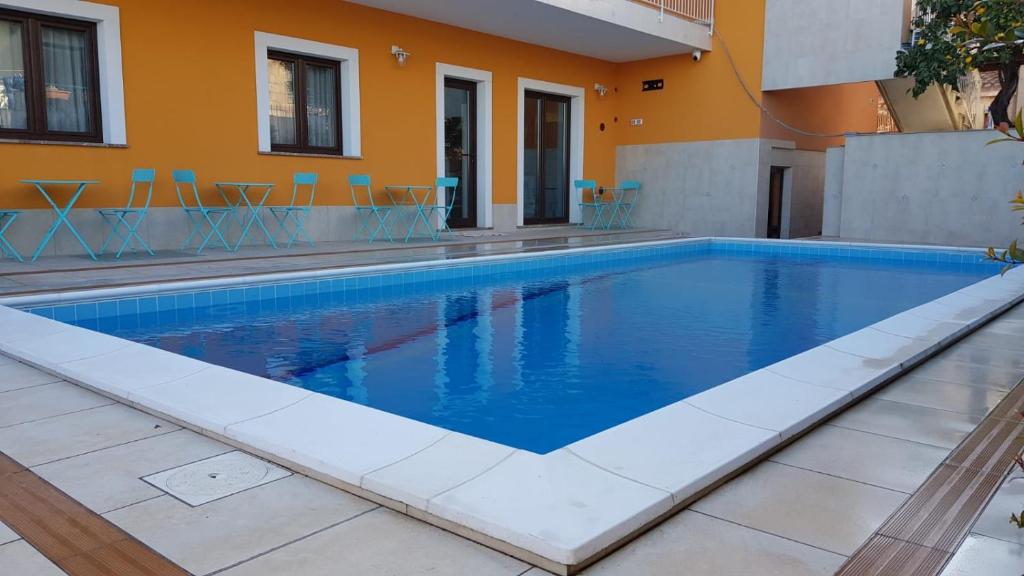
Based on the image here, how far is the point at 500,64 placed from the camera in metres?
10.8

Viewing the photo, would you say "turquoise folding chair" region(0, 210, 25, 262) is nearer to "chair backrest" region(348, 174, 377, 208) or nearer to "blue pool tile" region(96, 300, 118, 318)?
"blue pool tile" region(96, 300, 118, 318)

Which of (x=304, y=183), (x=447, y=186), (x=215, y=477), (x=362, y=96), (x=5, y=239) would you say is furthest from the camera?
(x=447, y=186)

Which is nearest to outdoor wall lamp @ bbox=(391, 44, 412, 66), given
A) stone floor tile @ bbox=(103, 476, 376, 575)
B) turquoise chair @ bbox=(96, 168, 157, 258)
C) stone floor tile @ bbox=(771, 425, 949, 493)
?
turquoise chair @ bbox=(96, 168, 157, 258)

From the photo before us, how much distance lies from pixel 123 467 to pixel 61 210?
555 cm

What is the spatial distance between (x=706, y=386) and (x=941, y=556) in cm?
191

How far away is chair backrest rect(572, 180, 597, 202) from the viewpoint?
11.9 meters

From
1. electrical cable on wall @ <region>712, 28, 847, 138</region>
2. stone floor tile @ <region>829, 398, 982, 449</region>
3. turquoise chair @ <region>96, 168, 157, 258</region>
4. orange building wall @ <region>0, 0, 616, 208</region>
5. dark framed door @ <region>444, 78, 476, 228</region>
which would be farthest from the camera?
electrical cable on wall @ <region>712, 28, 847, 138</region>

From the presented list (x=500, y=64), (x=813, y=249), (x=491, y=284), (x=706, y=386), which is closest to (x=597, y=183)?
(x=500, y=64)

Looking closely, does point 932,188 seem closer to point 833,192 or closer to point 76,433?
point 833,192

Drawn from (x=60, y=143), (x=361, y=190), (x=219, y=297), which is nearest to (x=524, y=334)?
(x=219, y=297)

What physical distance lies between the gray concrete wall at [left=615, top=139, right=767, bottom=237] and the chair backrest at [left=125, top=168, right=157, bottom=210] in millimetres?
7927

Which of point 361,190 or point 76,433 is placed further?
point 361,190

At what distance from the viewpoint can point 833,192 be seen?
1103cm

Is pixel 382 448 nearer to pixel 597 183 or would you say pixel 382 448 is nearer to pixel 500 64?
pixel 500 64
